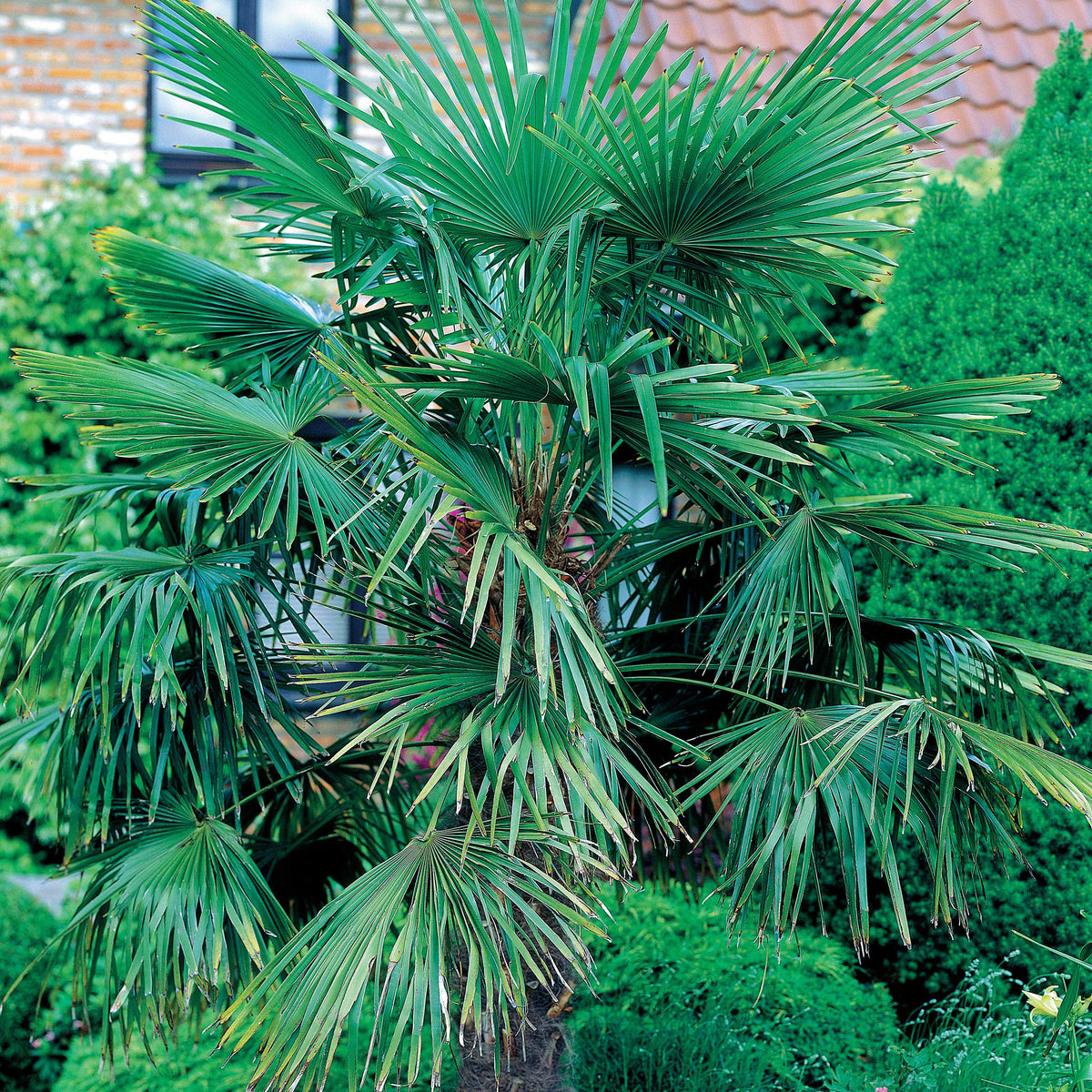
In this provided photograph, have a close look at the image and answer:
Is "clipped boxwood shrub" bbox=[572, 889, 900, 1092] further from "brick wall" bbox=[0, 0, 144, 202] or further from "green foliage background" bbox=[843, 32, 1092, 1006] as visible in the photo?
"brick wall" bbox=[0, 0, 144, 202]

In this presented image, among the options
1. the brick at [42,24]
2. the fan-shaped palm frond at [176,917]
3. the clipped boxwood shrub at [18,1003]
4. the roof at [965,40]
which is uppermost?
the roof at [965,40]

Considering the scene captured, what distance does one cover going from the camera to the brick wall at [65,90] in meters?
5.27

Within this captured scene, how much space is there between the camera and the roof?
5.14 metres

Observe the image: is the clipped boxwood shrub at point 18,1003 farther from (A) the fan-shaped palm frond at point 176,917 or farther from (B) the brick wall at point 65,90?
(B) the brick wall at point 65,90

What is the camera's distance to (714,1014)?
3164 millimetres

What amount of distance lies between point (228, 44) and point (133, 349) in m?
3.06

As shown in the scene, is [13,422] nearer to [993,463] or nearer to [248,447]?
[248,447]

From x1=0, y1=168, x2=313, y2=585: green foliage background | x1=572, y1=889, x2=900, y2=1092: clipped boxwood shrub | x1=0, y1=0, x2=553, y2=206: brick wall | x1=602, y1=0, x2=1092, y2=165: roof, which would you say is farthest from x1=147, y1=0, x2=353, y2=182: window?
x1=572, y1=889, x2=900, y2=1092: clipped boxwood shrub

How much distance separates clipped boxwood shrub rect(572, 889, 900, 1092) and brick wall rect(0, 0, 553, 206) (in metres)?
4.91

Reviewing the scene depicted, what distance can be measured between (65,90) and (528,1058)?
18.1 ft

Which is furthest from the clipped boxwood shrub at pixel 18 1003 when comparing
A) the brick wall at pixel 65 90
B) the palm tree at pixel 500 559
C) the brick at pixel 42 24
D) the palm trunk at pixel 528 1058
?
the brick at pixel 42 24

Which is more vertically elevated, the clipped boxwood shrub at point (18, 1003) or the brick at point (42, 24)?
the brick at point (42, 24)

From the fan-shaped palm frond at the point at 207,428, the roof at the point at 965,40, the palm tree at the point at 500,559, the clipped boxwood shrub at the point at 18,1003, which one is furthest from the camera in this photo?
the roof at the point at 965,40

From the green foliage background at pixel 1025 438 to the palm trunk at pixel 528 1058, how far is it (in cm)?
158
